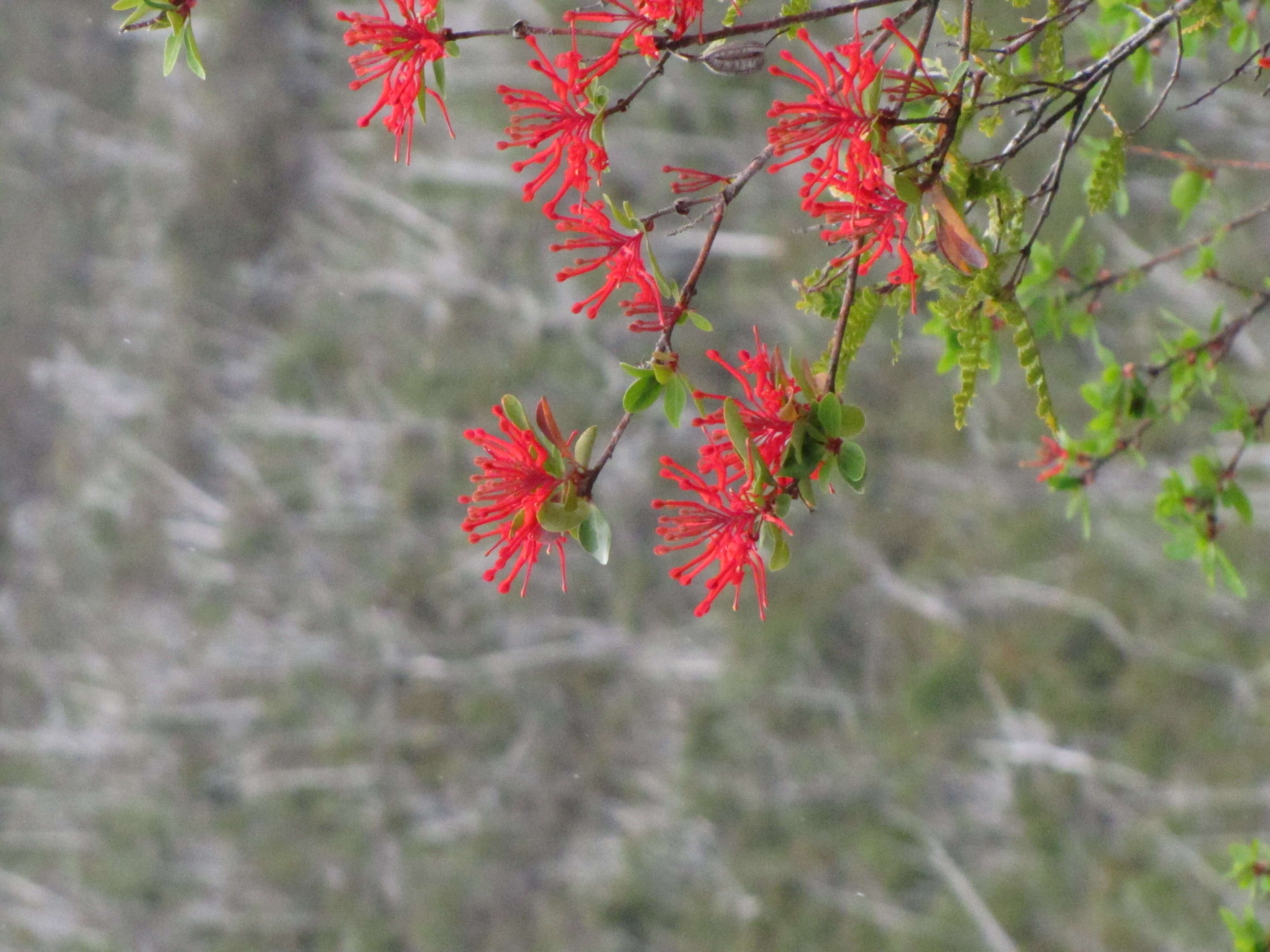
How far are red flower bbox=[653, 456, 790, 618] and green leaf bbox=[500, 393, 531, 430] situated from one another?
9 centimetres

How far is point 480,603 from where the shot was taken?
4918 millimetres

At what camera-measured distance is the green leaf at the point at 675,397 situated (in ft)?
2.06

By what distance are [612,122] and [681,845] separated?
10.3 feet

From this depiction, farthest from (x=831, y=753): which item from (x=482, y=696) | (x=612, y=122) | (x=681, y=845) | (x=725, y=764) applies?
(x=612, y=122)

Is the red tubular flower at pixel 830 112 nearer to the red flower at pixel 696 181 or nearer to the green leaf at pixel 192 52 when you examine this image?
the red flower at pixel 696 181

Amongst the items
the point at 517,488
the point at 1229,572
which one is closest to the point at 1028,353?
the point at 517,488

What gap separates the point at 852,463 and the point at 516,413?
0.69 ft

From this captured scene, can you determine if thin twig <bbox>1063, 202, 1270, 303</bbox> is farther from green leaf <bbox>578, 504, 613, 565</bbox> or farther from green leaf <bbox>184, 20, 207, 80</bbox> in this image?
green leaf <bbox>184, 20, 207, 80</bbox>

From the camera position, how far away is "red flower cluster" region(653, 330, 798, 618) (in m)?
0.59

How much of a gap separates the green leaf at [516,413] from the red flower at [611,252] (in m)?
0.07

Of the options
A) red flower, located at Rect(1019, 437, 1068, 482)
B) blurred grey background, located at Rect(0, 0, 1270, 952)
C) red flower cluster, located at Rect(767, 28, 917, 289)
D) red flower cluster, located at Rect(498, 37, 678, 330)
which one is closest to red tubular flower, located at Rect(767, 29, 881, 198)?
red flower cluster, located at Rect(767, 28, 917, 289)

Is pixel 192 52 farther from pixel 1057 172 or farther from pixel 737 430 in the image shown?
pixel 1057 172

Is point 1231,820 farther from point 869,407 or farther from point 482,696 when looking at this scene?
point 482,696

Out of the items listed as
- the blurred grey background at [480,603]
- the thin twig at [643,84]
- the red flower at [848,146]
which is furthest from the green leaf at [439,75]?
the blurred grey background at [480,603]
